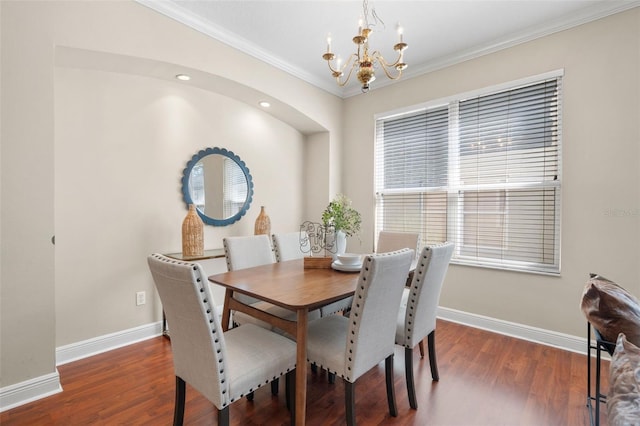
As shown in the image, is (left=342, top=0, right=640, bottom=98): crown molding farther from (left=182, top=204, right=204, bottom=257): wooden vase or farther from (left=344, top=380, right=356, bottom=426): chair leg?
(left=344, top=380, right=356, bottom=426): chair leg

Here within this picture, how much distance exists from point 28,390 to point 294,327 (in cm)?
179

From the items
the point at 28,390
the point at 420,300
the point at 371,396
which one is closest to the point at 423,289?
the point at 420,300

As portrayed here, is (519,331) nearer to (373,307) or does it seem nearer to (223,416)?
(373,307)

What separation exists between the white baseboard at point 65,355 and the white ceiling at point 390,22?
2734 millimetres

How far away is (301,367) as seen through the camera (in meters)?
1.53

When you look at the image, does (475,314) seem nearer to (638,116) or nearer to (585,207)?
(585,207)

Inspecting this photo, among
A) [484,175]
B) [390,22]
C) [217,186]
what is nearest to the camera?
[390,22]

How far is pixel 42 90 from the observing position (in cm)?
196

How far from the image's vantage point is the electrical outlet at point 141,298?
2807 millimetres

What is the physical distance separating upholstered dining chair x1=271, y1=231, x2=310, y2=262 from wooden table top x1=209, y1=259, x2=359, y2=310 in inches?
15.2

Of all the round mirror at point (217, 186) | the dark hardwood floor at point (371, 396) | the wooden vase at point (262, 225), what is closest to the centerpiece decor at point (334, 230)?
the dark hardwood floor at point (371, 396)

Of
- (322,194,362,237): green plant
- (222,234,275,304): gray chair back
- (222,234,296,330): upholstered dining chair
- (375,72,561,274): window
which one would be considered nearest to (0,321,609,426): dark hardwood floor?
(222,234,296,330): upholstered dining chair

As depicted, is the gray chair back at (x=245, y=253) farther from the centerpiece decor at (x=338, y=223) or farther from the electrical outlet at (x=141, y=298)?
the electrical outlet at (x=141, y=298)

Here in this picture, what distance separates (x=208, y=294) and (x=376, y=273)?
75 cm
